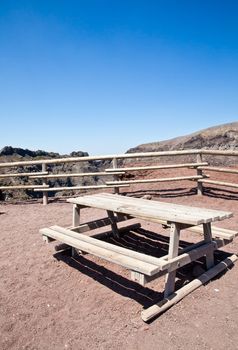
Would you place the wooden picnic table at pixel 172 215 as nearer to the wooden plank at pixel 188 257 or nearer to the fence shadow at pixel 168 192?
the wooden plank at pixel 188 257

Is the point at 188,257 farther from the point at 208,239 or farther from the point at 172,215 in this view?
the point at 208,239

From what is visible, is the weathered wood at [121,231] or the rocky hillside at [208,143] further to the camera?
the rocky hillside at [208,143]

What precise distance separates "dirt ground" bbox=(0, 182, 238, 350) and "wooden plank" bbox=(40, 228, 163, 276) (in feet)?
1.71

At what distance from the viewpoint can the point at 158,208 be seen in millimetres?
3891

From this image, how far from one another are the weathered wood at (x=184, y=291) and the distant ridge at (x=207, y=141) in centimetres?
1162

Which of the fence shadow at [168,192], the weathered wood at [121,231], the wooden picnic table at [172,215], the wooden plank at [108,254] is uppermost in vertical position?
the wooden picnic table at [172,215]

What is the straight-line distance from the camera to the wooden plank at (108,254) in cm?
291

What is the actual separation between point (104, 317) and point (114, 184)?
17.6 feet

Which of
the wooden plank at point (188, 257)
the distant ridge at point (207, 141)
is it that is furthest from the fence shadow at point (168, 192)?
the distant ridge at point (207, 141)

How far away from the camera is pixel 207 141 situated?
1653 centimetres

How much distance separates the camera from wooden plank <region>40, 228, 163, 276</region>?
291 cm

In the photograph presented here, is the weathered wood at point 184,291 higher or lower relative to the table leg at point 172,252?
lower

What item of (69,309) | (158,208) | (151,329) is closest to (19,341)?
(69,309)

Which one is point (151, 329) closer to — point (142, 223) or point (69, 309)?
point (69, 309)
